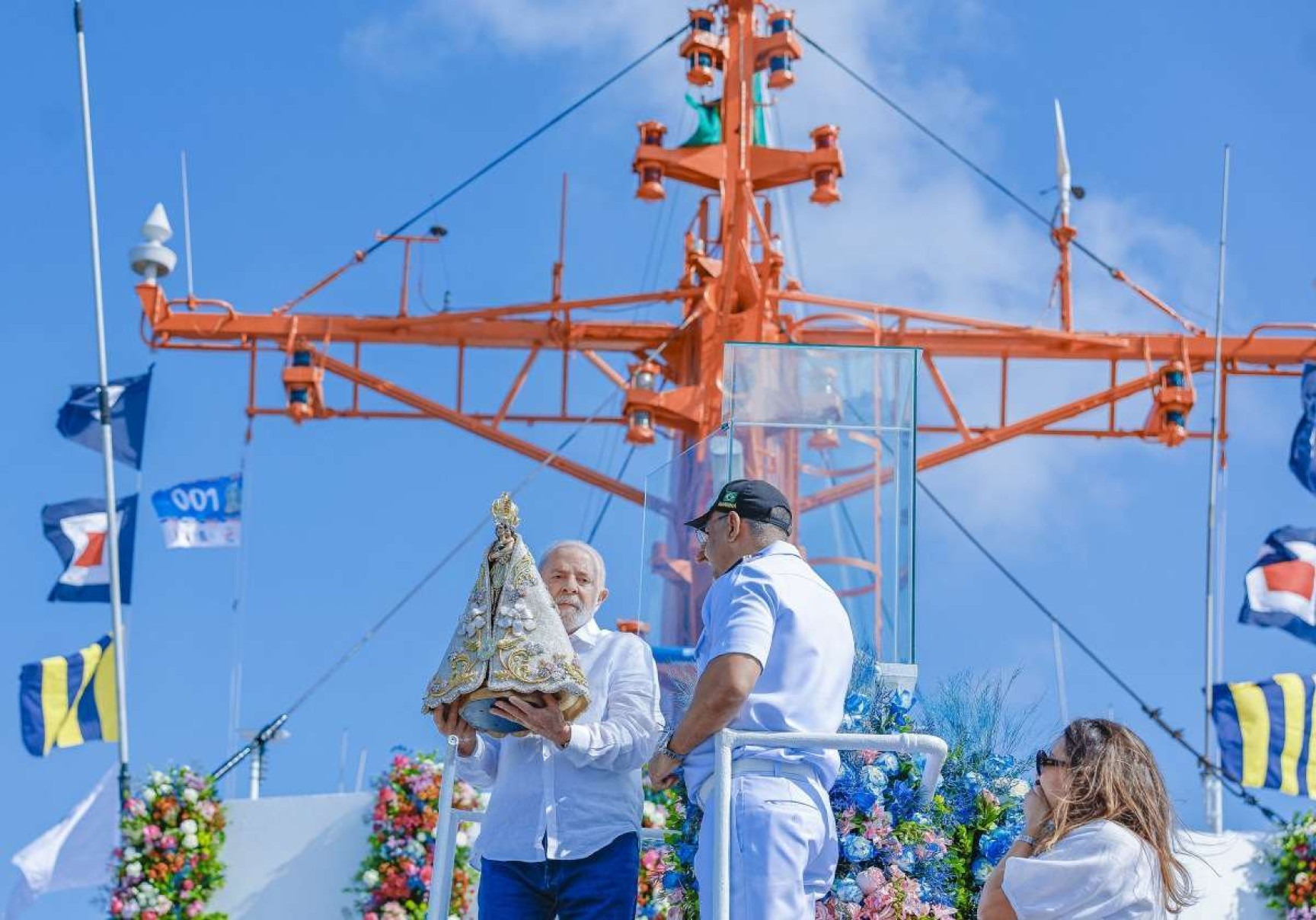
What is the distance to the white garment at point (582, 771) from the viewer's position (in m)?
5.15

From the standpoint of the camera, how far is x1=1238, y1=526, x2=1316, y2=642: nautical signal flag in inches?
580

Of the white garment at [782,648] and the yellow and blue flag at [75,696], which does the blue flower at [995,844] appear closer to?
the white garment at [782,648]

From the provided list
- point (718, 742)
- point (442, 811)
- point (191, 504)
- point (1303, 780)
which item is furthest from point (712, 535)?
point (191, 504)

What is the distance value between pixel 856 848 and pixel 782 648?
0.61 meters

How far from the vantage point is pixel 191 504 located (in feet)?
48.6

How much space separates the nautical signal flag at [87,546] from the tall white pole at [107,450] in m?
0.16

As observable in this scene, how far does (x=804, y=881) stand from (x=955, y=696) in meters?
0.91

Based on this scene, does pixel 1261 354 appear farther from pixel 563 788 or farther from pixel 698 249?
pixel 563 788

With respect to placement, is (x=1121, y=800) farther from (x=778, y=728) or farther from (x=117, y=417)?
(x=117, y=417)

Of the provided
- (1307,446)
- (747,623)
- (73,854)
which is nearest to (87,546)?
(73,854)

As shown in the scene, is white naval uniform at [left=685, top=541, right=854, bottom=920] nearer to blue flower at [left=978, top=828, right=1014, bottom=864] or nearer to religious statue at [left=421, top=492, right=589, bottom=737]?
religious statue at [left=421, top=492, right=589, bottom=737]

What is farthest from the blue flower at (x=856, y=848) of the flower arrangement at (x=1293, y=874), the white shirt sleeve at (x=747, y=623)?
the flower arrangement at (x=1293, y=874)

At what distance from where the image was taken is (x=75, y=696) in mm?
13055

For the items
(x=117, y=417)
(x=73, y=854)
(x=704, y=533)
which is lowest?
(x=73, y=854)
